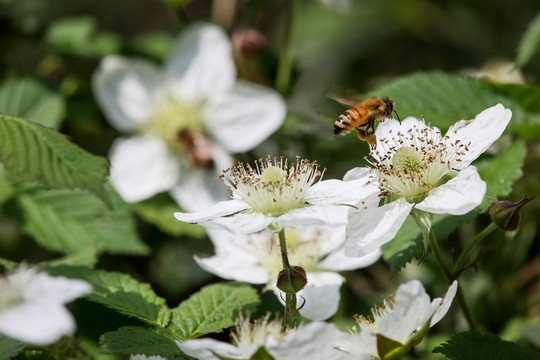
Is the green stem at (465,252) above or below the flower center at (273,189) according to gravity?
below

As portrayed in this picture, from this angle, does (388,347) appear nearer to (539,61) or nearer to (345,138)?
(345,138)

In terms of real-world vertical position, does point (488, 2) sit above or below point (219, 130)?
above

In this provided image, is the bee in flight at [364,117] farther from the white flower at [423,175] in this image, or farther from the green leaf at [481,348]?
the green leaf at [481,348]

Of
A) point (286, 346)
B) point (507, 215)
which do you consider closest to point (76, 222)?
point (286, 346)

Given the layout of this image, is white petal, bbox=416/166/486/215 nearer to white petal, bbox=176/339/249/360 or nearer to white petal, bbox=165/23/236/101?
white petal, bbox=176/339/249/360

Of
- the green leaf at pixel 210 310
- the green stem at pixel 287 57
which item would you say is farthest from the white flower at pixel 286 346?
the green stem at pixel 287 57

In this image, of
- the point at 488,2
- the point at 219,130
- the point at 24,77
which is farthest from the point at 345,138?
the point at 488,2
